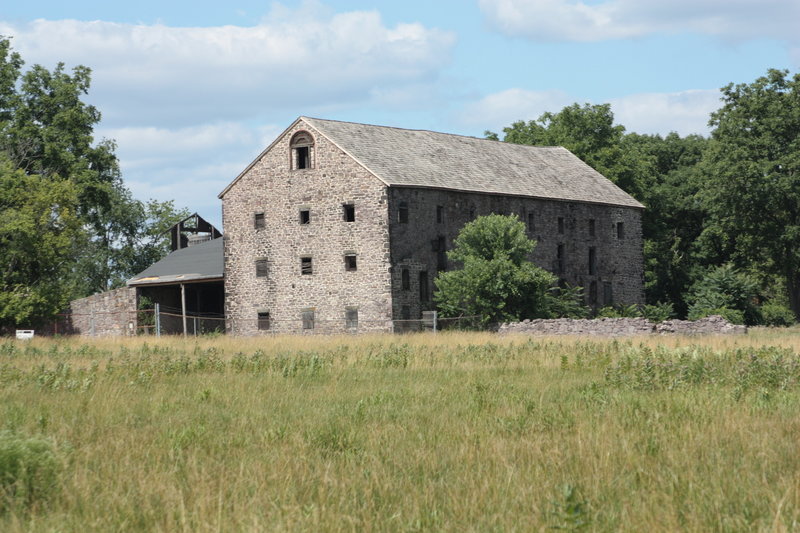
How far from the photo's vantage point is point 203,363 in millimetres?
22406

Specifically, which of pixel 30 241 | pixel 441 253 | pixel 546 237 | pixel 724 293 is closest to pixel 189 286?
pixel 30 241

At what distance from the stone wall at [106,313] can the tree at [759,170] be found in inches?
1287

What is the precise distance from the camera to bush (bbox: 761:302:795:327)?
5831 cm

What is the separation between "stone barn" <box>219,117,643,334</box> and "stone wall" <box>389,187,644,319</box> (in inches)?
2.8

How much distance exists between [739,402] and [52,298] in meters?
35.2

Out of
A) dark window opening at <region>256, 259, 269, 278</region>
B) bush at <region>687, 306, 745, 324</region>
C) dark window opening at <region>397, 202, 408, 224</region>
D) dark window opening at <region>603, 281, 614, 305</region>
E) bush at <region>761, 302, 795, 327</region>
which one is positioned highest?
dark window opening at <region>397, 202, 408, 224</region>

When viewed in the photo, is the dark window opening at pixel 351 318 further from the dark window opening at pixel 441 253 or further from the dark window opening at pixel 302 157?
the dark window opening at pixel 302 157

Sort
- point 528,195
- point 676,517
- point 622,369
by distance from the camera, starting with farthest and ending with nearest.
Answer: point 528,195
point 622,369
point 676,517

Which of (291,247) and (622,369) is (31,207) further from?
(622,369)

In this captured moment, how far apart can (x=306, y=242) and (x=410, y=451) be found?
3775cm

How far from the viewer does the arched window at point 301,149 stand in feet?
158

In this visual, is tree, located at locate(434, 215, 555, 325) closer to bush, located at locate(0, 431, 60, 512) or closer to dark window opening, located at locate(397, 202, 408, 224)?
dark window opening, located at locate(397, 202, 408, 224)

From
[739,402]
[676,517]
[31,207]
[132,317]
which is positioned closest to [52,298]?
[31,207]

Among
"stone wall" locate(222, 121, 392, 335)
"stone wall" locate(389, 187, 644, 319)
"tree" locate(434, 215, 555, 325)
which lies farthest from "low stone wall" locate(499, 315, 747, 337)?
"stone wall" locate(222, 121, 392, 335)
